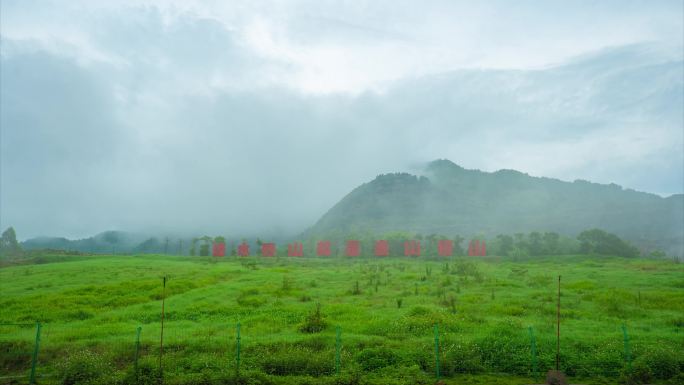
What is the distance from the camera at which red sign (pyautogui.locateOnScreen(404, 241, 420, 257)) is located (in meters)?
131

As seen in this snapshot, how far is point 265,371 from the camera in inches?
820

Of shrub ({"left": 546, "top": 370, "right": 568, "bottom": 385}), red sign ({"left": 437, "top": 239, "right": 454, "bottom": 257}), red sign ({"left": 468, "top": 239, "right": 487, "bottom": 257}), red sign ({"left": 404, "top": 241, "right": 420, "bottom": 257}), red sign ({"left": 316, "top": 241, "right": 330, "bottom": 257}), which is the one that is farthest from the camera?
red sign ({"left": 316, "top": 241, "right": 330, "bottom": 257})

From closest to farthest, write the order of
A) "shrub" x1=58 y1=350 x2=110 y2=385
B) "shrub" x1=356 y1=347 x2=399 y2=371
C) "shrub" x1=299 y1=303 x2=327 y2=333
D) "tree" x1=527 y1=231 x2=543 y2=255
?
1. "shrub" x1=58 y1=350 x2=110 y2=385
2. "shrub" x1=356 y1=347 x2=399 y2=371
3. "shrub" x1=299 y1=303 x2=327 y2=333
4. "tree" x1=527 y1=231 x2=543 y2=255

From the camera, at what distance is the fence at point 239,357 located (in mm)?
20406

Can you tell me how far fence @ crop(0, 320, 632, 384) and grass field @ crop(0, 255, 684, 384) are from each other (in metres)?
0.07

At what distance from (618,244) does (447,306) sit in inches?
4217

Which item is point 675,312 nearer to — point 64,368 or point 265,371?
point 265,371

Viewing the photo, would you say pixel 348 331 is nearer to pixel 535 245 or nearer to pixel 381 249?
pixel 381 249

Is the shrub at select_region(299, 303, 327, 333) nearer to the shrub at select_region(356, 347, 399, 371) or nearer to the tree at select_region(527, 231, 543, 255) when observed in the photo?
the shrub at select_region(356, 347, 399, 371)

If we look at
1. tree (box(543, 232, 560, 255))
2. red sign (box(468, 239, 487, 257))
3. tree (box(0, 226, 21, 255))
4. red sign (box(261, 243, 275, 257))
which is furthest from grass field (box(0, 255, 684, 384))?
tree (box(0, 226, 21, 255))

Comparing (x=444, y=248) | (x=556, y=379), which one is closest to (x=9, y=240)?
(x=444, y=248)

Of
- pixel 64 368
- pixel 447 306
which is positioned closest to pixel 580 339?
pixel 447 306

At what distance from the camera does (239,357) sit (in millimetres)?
21656

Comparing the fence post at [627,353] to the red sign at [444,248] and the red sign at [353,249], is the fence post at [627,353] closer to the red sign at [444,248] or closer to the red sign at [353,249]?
the red sign at [444,248]
